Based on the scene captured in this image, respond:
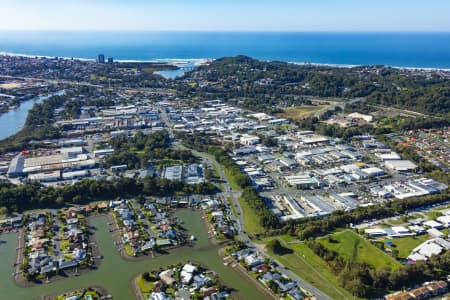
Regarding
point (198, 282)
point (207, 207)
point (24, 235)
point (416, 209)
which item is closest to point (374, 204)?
point (416, 209)

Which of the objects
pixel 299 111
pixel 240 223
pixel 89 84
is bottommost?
pixel 240 223

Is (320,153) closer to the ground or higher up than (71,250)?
higher up

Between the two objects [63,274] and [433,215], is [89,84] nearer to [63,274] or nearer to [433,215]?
[63,274]

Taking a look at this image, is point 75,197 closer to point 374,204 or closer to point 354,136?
point 374,204

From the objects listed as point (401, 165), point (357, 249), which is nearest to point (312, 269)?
point (357, 249)

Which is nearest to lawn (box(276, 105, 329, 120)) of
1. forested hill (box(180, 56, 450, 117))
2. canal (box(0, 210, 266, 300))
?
forested hill (box(180, 56, 450, 117))

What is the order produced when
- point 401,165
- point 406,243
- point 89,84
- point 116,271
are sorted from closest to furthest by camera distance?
1. point 116,271
2. point 406,243
3. point 401,165
4. point 89,84

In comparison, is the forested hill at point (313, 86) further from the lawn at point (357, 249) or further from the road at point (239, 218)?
the lawn at point (357, 249)
